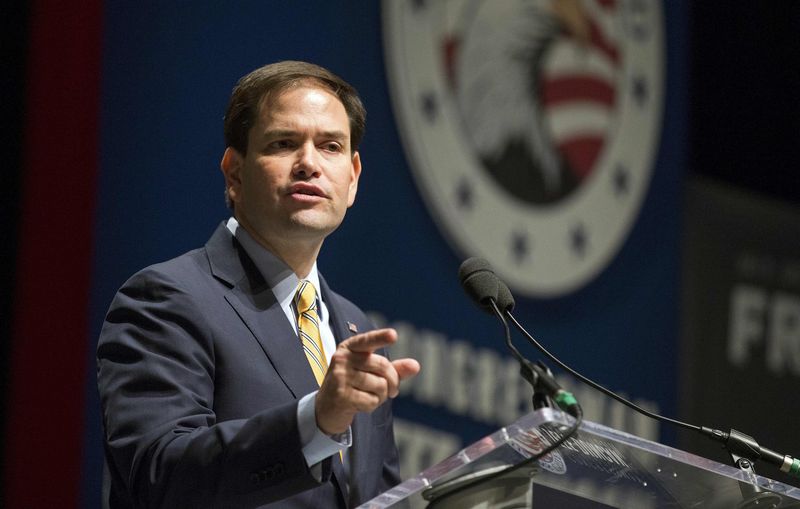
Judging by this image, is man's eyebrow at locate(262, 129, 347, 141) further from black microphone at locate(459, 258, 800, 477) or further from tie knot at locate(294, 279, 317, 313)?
black microphone at locate(459, 258, 800, 477)

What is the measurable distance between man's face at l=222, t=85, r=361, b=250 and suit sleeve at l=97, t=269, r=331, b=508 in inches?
11.5

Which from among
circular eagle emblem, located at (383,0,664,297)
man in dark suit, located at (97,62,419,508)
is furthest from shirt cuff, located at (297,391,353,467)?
circular eagle emblem, located at (383,0,664,297)

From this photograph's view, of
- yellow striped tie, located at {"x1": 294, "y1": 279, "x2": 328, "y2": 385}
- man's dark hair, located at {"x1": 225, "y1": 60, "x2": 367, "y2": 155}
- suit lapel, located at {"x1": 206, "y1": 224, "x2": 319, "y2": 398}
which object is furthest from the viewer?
man's dark hair, located at {"x1": 225, "y1": 60, "x2": 367, "y2": 155}

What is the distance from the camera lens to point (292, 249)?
2416mm

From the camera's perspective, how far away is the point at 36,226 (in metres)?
3.31

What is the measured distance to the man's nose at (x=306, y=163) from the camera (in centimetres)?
238

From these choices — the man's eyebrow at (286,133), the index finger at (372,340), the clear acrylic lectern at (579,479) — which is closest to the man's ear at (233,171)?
the man's eyebrow at (286,133)

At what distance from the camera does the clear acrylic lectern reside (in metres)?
1.63

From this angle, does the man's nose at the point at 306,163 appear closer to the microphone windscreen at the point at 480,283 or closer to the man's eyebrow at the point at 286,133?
the man's eyebrow at the point at 286,133

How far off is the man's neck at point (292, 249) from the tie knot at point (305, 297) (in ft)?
0.09

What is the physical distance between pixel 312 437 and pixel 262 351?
0.42 meters

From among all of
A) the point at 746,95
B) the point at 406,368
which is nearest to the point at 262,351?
the point at 406,368

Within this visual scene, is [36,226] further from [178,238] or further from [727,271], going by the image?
[727,271]

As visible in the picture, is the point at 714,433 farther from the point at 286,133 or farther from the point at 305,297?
the point at 286,133
